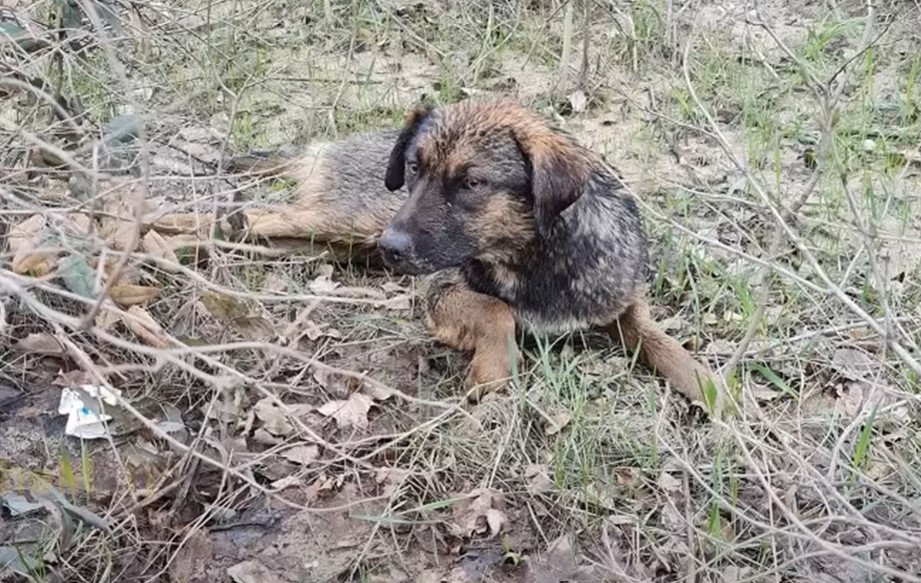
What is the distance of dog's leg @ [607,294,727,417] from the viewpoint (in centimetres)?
439

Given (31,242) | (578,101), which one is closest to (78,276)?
(31,242)

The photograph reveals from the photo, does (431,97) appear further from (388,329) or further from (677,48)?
(388,329)

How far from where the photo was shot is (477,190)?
14.3 ft

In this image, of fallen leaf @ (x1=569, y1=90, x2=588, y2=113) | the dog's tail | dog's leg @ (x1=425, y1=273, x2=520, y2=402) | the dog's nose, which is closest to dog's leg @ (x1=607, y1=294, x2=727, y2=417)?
the dog's tail

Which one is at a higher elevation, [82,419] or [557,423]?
[557,423]

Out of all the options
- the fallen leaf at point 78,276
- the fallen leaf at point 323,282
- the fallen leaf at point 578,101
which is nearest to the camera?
the fallen leaf at point 78,276

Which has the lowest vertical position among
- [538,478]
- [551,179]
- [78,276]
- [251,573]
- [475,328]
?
[251,573]

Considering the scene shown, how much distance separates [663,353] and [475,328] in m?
0.70

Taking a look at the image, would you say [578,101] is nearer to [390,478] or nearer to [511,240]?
[511,240]

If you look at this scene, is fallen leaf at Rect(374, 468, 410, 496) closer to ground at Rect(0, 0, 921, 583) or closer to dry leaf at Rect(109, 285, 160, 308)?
ground at Rect(0, 0, 921, 583)

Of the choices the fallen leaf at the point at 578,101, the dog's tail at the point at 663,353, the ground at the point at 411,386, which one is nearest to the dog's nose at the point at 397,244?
the ground at the point at 411,386

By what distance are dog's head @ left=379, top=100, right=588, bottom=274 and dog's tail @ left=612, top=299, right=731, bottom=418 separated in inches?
21.5

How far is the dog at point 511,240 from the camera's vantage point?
435 centimetres

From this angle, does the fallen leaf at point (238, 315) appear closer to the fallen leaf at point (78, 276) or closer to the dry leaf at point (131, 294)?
the dry leaf at point (131, 294)
